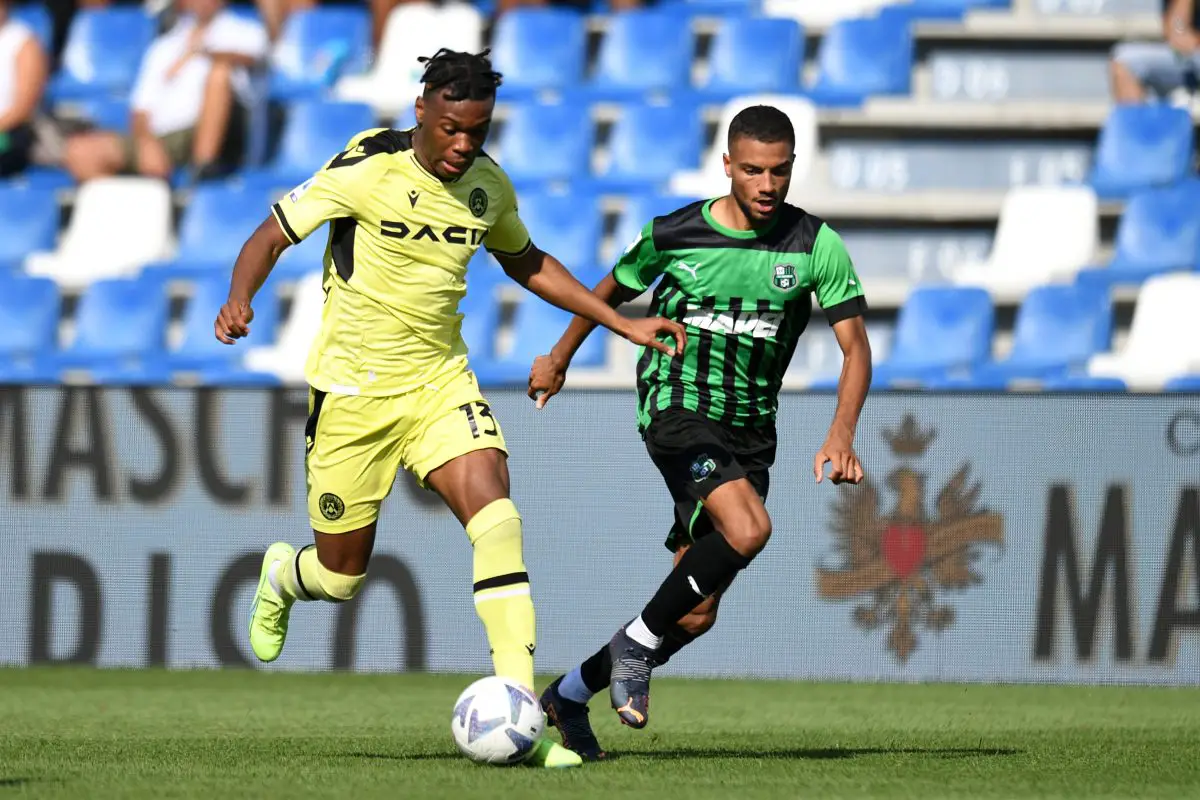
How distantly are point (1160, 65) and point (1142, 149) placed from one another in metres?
0.69

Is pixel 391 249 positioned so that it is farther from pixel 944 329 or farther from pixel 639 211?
pixel 639 211

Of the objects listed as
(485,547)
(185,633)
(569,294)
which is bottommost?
(185,633)

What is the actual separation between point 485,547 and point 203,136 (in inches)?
341

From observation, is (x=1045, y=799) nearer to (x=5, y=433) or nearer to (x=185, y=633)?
(x=185, y=633)

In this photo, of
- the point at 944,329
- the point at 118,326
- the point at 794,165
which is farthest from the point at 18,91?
the point at 944,329

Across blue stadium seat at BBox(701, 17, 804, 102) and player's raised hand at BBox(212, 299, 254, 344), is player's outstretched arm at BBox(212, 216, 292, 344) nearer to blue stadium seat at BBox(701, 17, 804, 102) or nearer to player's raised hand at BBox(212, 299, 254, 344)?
player's raised hand at BBox(212, 299, 254, 344)

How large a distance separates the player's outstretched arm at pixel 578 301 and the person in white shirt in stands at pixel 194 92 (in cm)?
787

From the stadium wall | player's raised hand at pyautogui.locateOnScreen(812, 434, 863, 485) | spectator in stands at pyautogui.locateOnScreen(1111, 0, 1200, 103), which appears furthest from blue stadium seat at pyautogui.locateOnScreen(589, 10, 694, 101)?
player's raised hand at pyautogui.locateOnScreen(812, 434, 863, 485)

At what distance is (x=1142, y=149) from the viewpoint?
41.7ft

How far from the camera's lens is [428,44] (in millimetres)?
14453

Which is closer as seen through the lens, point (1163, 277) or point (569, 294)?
point (569, 294)

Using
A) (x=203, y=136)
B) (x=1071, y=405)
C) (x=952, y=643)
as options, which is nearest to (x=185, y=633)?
(x=952, y=643)

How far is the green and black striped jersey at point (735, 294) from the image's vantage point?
6332 mm

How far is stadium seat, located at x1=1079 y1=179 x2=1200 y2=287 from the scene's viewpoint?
12.1 m
